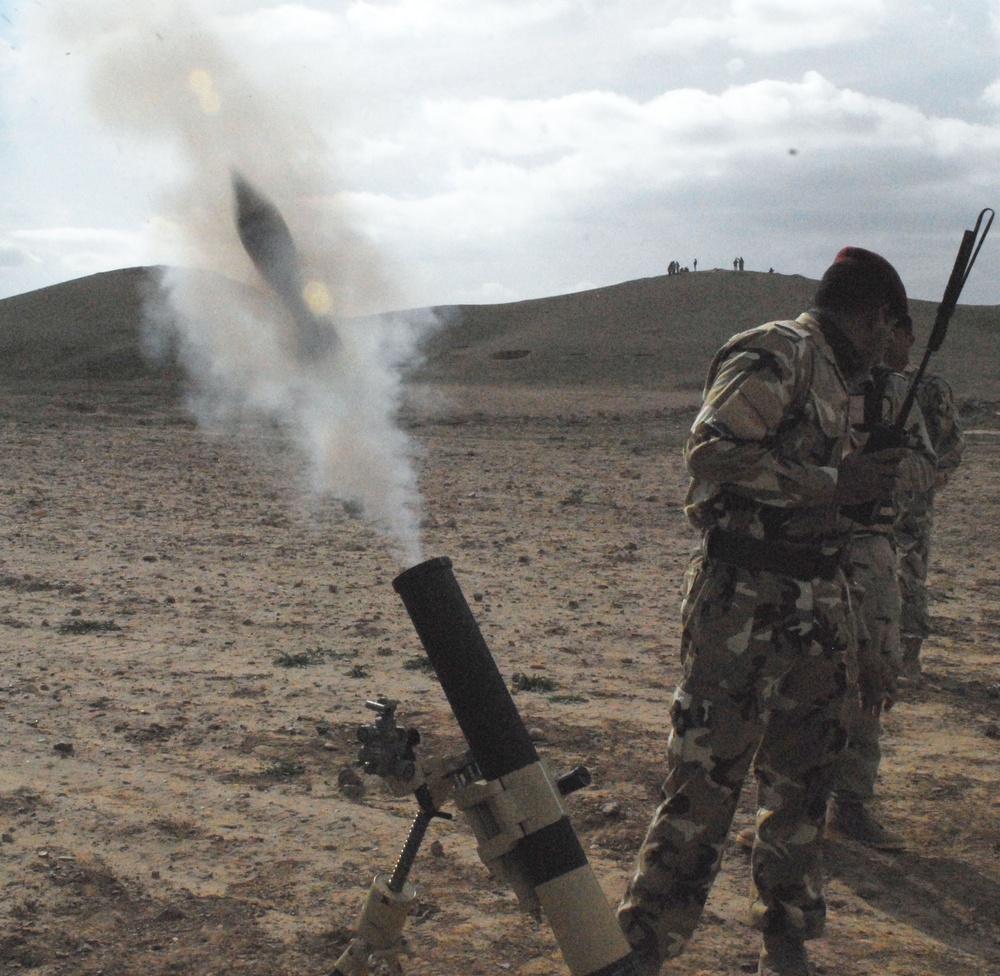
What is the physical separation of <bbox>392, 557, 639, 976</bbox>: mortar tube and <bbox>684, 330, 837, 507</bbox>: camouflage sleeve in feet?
2.64

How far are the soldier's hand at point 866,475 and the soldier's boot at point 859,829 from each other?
1.80m

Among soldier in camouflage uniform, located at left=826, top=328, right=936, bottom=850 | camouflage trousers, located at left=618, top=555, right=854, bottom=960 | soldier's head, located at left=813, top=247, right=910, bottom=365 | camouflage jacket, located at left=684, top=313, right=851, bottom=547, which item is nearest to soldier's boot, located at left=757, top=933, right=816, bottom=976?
camouflage trousers, located at left=618, top=555, right=854, bottom=960

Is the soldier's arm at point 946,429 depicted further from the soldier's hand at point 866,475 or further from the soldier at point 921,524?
the soldier's hand at point 866,475

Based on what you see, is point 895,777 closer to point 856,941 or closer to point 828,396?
point 856,941

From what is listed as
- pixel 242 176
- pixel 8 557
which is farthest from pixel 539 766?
pixel 8 557

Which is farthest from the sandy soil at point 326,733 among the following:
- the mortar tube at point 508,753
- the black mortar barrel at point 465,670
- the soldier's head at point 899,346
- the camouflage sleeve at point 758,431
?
the soldier's head at point 899,346

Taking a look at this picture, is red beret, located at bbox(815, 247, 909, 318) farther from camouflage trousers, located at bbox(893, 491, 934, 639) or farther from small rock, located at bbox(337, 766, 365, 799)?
small rock, located at bbox(337, 766, 365, 799)

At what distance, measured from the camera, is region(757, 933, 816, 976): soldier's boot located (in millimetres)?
3295

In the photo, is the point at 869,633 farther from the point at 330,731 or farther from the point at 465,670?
the point at 330,731

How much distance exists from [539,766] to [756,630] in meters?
0.82

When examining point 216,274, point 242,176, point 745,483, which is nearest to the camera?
point 745,483

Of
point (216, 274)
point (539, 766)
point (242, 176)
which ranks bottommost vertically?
point (539, 766)

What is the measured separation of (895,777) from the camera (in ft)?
16.9

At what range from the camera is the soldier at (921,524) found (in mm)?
5680
